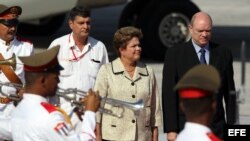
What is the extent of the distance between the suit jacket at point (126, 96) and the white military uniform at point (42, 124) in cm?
190

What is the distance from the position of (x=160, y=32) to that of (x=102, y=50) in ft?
24.3

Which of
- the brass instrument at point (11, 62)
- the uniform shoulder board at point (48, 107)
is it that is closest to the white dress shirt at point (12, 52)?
the brass instrument at point (11, 62)

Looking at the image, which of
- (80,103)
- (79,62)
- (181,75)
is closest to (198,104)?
(80,103)

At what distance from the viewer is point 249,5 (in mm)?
24625

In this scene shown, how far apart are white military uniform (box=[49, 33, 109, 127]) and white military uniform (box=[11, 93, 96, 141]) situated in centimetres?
240

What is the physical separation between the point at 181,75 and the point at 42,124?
87.0 inches

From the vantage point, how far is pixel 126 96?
8.37 m

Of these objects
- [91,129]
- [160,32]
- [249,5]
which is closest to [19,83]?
[91,129]

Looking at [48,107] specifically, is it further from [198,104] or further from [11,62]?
[11,62]

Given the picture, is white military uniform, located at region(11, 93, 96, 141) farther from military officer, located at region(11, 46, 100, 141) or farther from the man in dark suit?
the man in dark suit

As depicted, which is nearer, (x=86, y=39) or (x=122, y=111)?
(x=122, y=111)

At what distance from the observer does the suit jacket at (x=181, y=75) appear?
326 inches

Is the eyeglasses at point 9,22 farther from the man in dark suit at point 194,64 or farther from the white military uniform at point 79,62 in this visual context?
the man in dark suit at point 194,64

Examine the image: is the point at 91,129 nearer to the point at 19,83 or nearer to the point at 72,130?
the point at 72,130
